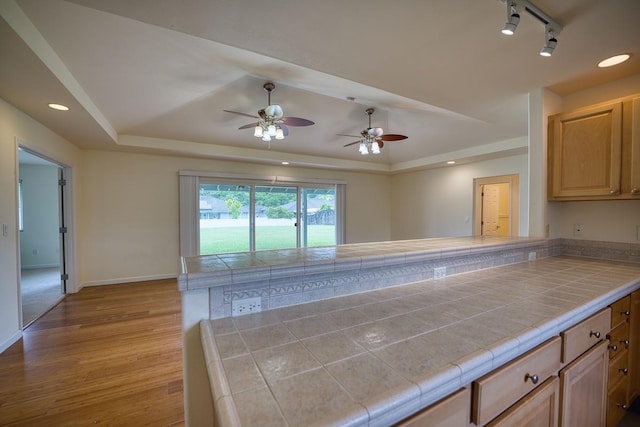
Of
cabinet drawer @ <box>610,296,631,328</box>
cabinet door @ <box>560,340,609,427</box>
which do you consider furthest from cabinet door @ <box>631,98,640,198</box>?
cabinet door @ <box>560,340,609,427</box>

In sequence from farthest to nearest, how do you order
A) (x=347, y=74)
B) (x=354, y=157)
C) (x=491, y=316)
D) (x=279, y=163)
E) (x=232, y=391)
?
(x=354, y=157), (x=279, y=163), (x=347, y=74), (x=491, y=316), (x=232, y=391)

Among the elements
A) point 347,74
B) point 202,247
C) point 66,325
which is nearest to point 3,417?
point 66,325

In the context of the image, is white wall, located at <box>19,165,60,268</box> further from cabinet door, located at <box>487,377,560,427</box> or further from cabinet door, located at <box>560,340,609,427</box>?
cabinet door, located at <box>560,340,609,427</box>

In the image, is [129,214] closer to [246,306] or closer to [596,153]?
[246,306]

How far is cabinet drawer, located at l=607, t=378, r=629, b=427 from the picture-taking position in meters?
1.49

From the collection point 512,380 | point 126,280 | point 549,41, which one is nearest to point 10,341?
point 126,280

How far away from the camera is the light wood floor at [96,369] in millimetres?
1701

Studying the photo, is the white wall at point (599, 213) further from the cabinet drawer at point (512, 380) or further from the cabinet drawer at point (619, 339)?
the cabinet drawer at point (512, 380)

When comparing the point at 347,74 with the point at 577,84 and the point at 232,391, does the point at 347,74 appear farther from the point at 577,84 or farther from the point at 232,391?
the point at 232,391

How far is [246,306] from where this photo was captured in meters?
1.08

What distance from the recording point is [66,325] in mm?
2922

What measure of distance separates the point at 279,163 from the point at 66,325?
12.9ft

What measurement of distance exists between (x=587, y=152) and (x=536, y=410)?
2.11 m

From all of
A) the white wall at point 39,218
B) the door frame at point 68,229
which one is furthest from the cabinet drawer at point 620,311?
the white wall at point 39,218
